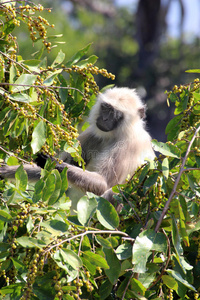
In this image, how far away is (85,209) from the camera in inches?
81.3

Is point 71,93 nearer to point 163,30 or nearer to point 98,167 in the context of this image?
point 98,167

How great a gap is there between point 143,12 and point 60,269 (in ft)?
65.7

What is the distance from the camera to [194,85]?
2.93 m

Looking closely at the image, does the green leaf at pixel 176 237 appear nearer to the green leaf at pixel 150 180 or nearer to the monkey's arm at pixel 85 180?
the green leaf at pixel 150 180

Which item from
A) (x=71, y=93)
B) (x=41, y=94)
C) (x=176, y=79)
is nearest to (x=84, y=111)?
(x=71, y=93)

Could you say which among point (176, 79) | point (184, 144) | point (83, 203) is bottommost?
point (176, 79)

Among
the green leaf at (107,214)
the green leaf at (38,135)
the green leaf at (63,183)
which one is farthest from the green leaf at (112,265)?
the green leaf at (38,135)

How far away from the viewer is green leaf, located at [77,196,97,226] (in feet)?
6.67

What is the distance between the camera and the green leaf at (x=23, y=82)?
233 cm

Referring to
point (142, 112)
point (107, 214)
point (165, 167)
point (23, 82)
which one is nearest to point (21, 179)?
point (107, 214)

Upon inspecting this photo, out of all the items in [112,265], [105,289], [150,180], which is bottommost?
[105,289]

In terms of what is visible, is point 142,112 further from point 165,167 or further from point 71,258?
point 71,258

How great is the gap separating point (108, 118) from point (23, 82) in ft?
7.03

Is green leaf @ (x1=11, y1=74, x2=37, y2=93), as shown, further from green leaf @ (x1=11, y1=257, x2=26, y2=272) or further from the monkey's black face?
the monkey's black face
